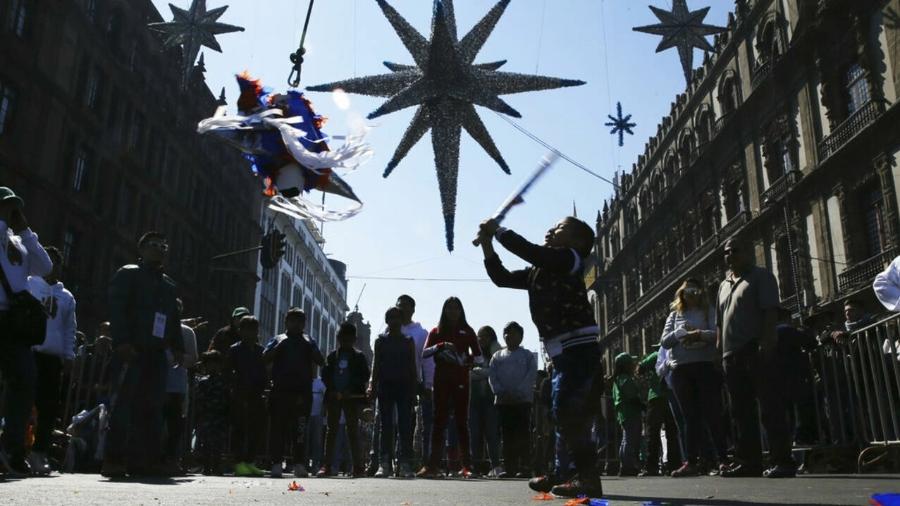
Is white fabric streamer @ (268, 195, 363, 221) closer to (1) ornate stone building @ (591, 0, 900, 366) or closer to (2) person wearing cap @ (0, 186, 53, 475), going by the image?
(2) person wearing cap @ (0, 186, 53, 475)

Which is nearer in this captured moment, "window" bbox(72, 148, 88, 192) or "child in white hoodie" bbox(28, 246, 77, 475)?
"child in white hoodie" bbox(28, 246, 77, 475)

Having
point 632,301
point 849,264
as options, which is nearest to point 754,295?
point 849,264

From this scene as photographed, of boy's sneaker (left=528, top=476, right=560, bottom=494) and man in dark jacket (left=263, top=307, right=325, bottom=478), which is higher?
man in dark jacket (left=263, top=307, right=325, bottom=478)

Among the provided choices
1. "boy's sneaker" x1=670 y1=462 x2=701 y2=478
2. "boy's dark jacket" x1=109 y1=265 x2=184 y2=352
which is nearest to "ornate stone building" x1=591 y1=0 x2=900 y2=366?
"boy's sneaker" x1=670 y1=462 x2=701 y2=478

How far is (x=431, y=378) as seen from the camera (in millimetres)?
8281

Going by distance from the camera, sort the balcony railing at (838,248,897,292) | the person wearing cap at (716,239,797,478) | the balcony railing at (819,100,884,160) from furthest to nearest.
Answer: the balcony railing at (819,100,884,160) → the balcony railing at (838,248,897,292) → the person wearing cap at (716,239,797,478)

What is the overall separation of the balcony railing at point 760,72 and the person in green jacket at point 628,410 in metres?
18.8

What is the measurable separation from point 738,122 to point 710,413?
2357cm

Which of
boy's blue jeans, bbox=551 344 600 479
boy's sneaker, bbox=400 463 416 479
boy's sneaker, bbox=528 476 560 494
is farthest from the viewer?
boy's sneaker, bbox=400 463 416 479

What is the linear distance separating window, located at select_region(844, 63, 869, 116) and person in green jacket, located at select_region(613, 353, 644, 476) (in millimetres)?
14550

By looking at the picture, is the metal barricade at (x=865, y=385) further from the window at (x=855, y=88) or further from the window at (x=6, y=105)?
the window at (x=6, y=105)

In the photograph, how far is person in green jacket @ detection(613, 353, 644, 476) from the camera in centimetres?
826

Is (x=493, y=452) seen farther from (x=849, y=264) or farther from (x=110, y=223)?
(x=110, y=223)

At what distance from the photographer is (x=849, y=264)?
65.3 feet
